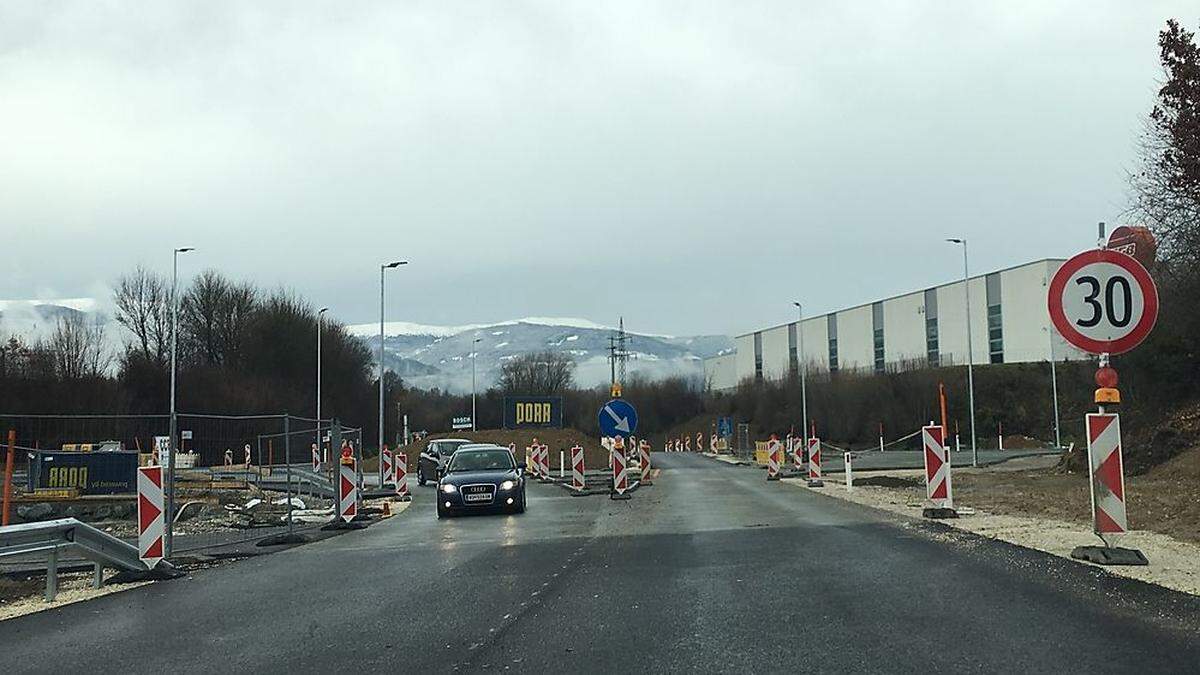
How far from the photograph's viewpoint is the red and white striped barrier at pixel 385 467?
32059 millimetres

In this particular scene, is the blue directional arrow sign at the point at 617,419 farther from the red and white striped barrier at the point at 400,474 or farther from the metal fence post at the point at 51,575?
the metal fence post at the point at 51,575

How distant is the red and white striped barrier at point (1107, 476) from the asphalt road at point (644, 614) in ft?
2.00

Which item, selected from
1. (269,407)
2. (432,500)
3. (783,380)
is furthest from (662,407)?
(432,500)

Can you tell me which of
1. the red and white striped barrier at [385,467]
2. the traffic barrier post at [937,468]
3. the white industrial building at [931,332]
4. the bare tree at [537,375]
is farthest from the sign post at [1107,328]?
the bare tree at [537,375]

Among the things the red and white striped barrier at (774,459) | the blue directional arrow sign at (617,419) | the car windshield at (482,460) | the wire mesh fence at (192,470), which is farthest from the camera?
the red and white striped barrier at (774,459)

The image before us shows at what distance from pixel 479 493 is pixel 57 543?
1032 centimetres

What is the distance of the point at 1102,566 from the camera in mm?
9414

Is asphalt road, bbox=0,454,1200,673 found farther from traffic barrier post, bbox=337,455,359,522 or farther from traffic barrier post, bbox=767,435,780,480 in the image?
traffic barrier post, bbox=767,435,780,480

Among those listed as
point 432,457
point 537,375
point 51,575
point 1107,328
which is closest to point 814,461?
point 432,457

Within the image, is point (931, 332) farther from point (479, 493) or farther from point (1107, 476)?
point (1107, 476)

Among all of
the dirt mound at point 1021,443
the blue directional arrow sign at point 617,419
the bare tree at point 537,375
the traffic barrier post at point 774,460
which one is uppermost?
the bare tree at point 537,375

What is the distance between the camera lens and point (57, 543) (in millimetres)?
10383

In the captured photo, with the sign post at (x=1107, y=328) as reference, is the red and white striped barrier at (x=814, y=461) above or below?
below

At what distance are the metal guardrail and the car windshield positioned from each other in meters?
10.6
